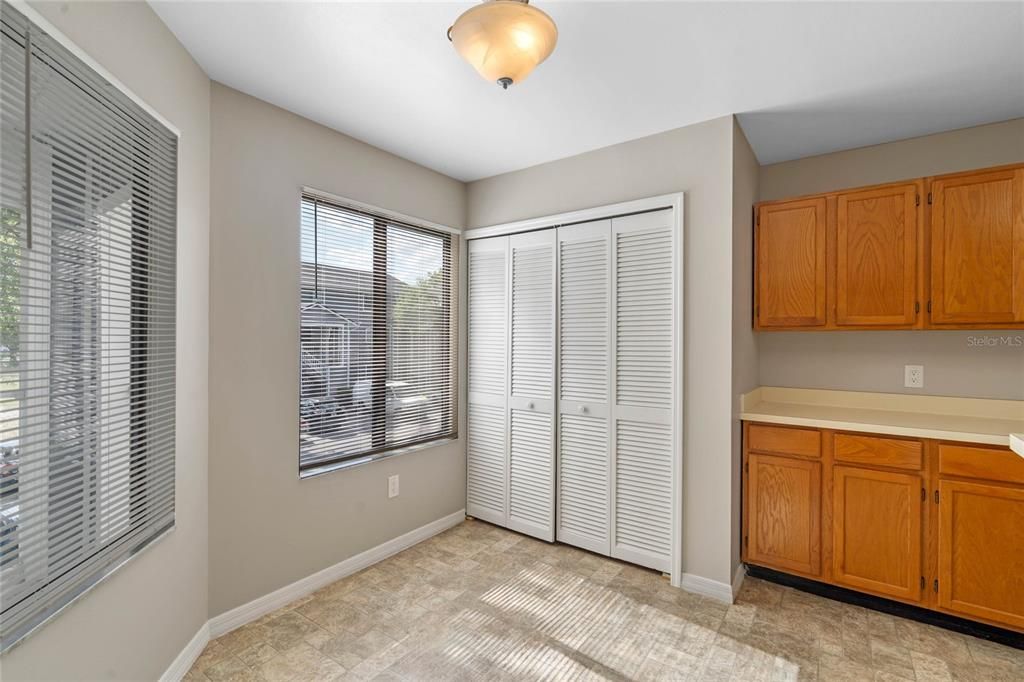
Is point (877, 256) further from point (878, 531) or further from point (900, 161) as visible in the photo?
point (878, 531)

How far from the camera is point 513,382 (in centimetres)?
342

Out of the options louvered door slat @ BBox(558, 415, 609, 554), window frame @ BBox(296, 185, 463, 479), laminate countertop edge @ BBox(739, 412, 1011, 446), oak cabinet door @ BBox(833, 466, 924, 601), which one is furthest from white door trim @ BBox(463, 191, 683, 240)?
oak cabinet door @ BBox(833, 466, 924, 601)

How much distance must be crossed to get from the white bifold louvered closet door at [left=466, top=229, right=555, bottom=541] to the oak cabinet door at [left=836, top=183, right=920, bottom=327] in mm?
1722

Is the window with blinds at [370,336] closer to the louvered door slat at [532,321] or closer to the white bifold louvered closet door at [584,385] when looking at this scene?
the louvered door slat at [532,321]

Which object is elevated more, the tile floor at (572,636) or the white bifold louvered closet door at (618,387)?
the white bifold louvered closet door at (618,387)

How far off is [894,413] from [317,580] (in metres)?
3.48

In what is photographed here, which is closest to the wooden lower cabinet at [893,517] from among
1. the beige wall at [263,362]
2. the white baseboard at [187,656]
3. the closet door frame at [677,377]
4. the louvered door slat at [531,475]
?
the closet door frame at [677,377]

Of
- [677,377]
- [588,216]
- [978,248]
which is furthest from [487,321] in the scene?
[978,248]

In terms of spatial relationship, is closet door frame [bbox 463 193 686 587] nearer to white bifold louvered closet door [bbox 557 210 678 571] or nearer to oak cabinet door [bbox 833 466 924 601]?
white bifold louvered closet door [bbox 557 210 678 571]

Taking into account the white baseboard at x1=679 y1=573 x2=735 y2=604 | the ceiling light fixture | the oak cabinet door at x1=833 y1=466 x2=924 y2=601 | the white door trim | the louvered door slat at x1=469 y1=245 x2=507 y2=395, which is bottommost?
the white baseboard at x1=679 y1=573 x2=735 y2=604

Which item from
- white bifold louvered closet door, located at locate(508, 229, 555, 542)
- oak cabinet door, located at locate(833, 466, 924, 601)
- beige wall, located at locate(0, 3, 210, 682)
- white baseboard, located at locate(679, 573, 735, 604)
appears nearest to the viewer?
beige wall, located at locate(0, 3, 210, 682)

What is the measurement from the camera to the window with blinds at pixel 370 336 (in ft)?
8.70

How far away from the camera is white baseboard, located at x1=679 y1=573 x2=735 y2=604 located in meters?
2.53

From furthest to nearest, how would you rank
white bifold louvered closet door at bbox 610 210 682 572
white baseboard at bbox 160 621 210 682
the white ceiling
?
white bifold louvered closet door at bbox 610 210 682 572, white baseboard at bbox 160 621 210 682, the white ceiling
